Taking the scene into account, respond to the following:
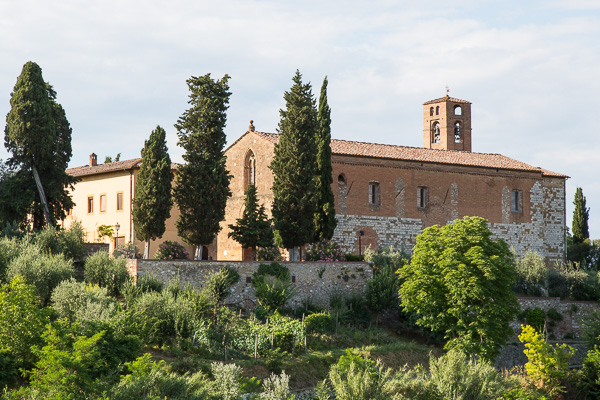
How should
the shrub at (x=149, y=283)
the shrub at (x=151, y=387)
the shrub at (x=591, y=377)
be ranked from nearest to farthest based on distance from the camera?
the shrub at (x=151, y=387) → the shrub at (x=591, y=377) → the shrub at (x=149, y=283)

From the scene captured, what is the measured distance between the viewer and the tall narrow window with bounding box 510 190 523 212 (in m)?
46.2

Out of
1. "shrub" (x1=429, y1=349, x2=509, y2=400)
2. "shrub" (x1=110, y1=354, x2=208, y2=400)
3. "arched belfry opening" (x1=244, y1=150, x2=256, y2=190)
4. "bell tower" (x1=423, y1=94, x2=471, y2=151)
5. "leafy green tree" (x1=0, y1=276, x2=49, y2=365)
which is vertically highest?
"bell tower" (x1=423, y1=94, x2=471, y2=151)

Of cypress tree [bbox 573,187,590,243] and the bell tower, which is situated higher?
the bell tower

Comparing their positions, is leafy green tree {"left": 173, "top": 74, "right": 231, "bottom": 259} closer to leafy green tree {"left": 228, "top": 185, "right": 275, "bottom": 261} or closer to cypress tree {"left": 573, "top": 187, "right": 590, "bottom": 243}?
leafy green tree {"left": 228, "top": 185, "right": 275, "bottom": 261}

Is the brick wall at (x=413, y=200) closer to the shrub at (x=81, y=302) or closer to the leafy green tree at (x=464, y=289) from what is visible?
the leafy green tree at (x=464, y=289)

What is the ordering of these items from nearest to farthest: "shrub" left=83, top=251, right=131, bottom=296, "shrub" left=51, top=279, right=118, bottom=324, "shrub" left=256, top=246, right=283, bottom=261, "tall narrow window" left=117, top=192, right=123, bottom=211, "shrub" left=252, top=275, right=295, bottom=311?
"shrub" left=51, top=279, right=118, bottom=324, "shrub" left=83, top=251, right=131, bottom=296, "shrub" left=252, top=275, right=295, bottom=311, "shrub" left=256, top=246, right=283, bottom=261, "tall narrow window" left=117, top=192, right=123, bottom=211

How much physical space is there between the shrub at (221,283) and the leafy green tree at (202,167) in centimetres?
214

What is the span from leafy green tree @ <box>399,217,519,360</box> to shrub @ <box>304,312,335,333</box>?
3.07 meters

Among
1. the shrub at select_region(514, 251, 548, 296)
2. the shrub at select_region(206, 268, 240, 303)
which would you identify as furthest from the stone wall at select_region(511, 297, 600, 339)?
the shrub at select_region(206, 268, 240, 303)

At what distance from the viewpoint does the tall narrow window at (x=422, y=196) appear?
1715 inches

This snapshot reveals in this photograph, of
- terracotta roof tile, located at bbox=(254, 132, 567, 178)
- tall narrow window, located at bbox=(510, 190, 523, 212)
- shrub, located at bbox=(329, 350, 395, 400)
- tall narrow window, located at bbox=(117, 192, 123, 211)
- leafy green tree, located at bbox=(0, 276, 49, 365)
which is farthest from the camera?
tall narrow window, located at bbox=(510, 190, 523, 212)

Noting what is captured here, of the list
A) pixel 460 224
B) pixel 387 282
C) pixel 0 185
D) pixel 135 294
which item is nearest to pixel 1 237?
pixel 0 185

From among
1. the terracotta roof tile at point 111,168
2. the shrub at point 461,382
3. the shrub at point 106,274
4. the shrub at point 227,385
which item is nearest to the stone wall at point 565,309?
the shrub at point 461,382

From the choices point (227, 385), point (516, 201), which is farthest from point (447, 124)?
point (227, 385)
